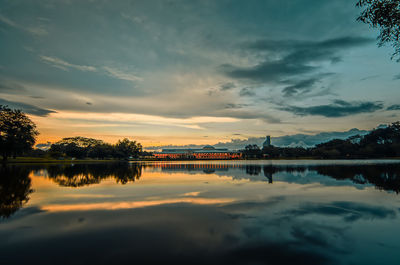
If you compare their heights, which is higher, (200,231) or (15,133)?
(15,133)

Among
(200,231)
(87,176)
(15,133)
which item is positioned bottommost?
(87,176)

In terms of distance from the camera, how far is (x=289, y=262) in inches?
274

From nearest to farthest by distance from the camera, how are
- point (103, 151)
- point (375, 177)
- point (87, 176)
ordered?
point (375, 177)
point (87, 176)
point (103, 151)

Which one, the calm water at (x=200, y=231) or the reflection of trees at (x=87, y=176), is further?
the reflection of trees at (x=87, y=176)

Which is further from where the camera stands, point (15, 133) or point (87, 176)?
point (15, 133)

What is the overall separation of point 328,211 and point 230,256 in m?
8.46

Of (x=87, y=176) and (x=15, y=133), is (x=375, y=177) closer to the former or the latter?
(x=87, y=176)

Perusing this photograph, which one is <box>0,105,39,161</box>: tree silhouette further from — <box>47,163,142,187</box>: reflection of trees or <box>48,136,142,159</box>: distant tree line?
<box>48,136,142,159</box>: distant tree line

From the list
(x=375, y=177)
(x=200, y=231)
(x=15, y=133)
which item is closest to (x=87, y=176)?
(x=200, y=231)

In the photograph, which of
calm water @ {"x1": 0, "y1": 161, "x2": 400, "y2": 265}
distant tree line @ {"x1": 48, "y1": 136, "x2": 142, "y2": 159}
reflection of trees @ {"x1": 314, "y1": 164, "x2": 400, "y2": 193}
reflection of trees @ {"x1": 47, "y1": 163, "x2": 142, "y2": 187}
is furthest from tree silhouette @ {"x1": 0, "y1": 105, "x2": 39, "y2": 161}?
reflection of trees @ {"x1": 314, "y1": 164, "x2": 400, "y2": 193}

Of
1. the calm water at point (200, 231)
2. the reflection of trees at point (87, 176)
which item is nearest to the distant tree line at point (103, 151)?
the reflection of trees at point (87, 176)

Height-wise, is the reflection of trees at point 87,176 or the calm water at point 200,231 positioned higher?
the calm water at point 200,231

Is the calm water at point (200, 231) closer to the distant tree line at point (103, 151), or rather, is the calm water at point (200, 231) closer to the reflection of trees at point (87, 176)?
the reflection of trees at point (87, 176)

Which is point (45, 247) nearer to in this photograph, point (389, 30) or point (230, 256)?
point (230, 256)
